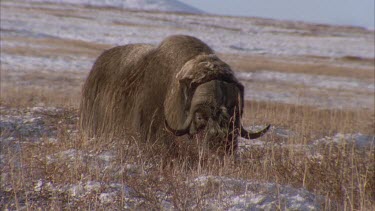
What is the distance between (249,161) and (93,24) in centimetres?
5004

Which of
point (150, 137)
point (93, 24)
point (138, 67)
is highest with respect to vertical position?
point (138, 67)

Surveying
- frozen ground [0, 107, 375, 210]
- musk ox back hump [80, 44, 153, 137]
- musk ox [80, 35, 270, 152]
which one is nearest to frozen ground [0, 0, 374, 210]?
frozen ground [0, 107, 375, 210]

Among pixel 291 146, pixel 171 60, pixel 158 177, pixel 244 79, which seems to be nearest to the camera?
pixel 158 177

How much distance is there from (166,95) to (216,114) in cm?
112

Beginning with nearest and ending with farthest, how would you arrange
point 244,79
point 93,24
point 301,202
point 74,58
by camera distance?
point 301,202
point 244,79
point 74,58
point 93,24

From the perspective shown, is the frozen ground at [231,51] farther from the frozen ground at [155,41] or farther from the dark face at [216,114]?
the dark face at [216,114]

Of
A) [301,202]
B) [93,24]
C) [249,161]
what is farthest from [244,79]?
[93,24]

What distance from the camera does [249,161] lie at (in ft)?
24.2

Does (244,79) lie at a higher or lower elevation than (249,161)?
lower

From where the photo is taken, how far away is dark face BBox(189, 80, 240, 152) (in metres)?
7.38

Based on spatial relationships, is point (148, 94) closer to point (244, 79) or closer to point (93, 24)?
point (244, 79)

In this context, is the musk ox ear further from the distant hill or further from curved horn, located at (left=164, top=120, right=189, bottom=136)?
the distant hill

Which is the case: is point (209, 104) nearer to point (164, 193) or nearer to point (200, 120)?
point (200, 120)

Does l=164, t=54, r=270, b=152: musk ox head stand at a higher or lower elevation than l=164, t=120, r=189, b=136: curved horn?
higher
